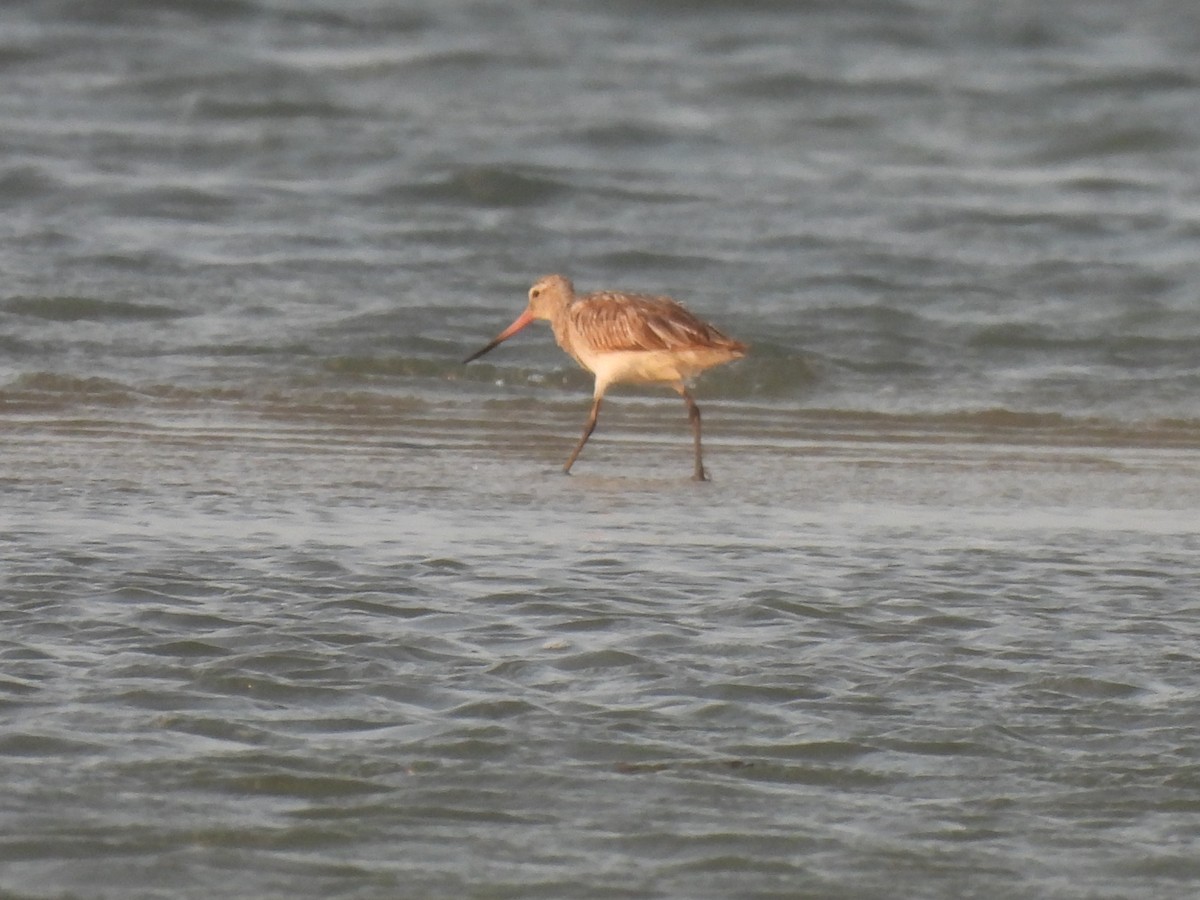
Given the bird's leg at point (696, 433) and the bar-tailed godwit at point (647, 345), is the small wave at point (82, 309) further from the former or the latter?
the bird's leg at point (696, 433)

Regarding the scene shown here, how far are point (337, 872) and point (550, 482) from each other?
158 inches

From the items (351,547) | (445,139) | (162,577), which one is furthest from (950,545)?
(445,139)

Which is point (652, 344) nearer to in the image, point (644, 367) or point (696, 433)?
point (644, 367)

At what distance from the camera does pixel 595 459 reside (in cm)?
766

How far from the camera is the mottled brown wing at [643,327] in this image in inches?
320

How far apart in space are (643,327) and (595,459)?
0.74 m

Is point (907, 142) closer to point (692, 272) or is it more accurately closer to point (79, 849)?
point (692, 272)

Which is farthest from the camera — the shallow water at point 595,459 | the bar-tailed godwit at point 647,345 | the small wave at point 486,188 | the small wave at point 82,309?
the small wave at point 486,188

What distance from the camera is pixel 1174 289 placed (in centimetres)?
1173

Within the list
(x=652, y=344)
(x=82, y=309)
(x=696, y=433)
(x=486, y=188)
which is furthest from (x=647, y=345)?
(x=486, y=188)

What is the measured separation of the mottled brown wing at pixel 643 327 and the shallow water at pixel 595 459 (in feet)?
1.26

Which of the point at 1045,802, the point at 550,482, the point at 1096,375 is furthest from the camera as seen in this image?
the point at 1096,375

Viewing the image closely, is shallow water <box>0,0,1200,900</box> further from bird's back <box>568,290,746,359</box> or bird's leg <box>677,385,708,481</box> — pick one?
bird's back <box>568,290,746,359</box>

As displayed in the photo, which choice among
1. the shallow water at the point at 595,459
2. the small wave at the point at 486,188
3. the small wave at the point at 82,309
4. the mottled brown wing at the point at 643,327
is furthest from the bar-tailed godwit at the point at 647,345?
the small wave at the point at 486,188
